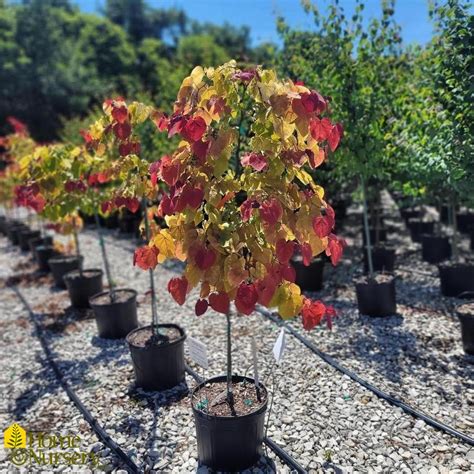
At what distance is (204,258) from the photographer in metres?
1.96

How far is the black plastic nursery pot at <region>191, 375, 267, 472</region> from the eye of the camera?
2377 millimetres

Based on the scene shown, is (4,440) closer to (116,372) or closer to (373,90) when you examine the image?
(116,372)

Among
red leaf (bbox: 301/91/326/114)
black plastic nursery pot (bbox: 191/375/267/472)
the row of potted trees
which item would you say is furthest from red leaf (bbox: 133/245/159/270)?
red leaf (bbox: 301/91/326/114)

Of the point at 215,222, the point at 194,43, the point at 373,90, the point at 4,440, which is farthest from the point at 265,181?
the point at 194,43

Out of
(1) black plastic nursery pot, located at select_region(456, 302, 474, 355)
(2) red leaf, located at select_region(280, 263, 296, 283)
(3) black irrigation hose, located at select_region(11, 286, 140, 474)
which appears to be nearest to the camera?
(2) red leaf, located at select_region(280, 263, 296, 283)

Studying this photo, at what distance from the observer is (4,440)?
2.87 metres

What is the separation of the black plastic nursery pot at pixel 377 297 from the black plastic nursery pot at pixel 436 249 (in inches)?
85.7

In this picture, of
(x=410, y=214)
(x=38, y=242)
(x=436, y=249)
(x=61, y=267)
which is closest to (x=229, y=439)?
(x=61, y=267)

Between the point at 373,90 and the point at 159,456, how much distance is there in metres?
3.62

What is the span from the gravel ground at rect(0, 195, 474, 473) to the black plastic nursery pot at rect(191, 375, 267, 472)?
0.44ft

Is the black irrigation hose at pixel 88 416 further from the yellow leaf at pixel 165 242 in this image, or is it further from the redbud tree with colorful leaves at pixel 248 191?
the yellow leaf at pixel 165 242

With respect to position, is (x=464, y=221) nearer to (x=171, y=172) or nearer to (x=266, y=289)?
(x=266, y=289)

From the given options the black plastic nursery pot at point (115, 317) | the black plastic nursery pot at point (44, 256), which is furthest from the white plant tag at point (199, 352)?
the black plastic nursery pot at point (44, 256)

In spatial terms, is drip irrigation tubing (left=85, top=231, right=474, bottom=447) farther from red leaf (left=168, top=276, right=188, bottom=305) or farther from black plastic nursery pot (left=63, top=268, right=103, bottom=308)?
black plastic nursery pot (left=63, top=268, right=103, bottom=308)
